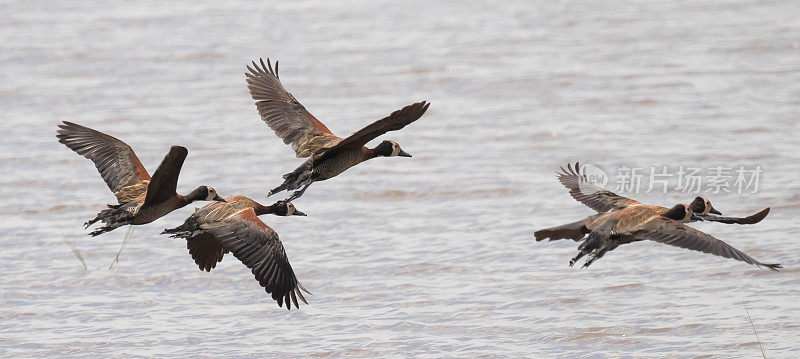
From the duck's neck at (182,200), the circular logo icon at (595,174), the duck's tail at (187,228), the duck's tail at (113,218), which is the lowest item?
the circular logo icon at (595,174)

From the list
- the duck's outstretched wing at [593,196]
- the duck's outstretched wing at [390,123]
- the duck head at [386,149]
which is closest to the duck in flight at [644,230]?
the duck's outstretched wing at [593,196]

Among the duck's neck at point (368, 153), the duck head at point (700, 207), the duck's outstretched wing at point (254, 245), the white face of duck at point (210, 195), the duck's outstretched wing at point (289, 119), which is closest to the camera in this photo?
the white face of duck at point (210, 195)

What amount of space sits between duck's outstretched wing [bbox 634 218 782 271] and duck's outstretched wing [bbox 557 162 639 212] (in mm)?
549

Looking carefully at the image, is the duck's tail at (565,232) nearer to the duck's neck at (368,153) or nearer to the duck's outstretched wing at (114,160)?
the duck's neck at (368,153)

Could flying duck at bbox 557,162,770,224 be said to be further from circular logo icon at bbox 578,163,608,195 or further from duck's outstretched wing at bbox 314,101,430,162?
circular logo icon at bbox 578,163,608,195

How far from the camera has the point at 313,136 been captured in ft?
34.1

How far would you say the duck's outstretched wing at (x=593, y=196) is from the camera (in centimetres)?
987

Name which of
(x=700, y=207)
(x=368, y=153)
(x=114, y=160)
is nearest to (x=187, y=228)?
(x=114, y=160)

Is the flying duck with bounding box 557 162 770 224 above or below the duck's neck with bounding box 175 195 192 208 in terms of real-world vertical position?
below

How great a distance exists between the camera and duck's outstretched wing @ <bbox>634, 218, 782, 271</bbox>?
29.2 feet

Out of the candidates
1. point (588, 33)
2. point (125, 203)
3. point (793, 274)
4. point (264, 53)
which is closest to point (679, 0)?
point (588, 33)

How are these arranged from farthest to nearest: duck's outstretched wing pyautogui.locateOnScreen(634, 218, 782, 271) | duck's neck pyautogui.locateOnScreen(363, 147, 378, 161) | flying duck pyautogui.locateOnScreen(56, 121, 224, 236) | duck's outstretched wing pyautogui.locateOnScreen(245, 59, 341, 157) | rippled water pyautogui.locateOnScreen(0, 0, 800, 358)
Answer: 1. rippled water pyautogui.locateOnScreen(0, 0, 800, 358)
2. duck's outstretched wing pyautogui.locateOnScreen(245, 59, 341, 157)
3. duck's neck pyautogui.locateOnScreen(363, 147, 378, 161)
4. duck's outstretched wing pyautogui.locateOnScreen(634, 218, 782, 271)
5. flying duck pyautogui.locateOnScreen(56, 121, 224, 236)

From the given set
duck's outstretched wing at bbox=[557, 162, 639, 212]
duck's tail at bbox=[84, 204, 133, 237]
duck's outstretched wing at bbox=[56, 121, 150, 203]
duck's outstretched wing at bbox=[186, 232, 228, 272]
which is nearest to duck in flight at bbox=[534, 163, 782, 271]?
duck's outstretched wing at bbox=[557, 162, 639, 212]

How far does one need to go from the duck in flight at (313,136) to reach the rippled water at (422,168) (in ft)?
5.75
